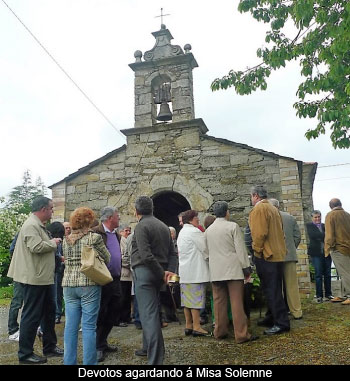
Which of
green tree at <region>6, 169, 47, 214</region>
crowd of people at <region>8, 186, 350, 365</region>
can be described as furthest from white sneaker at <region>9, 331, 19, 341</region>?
green tree at <region>6, 169, 47, 214</region>

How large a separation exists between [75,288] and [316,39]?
527 centimetres

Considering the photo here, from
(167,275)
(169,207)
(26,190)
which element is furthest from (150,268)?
(26,190)

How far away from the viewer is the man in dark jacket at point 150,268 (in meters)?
3.37

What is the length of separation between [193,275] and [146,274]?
51.6 inches

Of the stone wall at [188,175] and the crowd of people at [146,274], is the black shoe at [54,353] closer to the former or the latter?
the crowd of people at [146,274]

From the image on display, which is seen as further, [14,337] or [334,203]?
[334,203]

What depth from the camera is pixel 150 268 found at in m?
3.55

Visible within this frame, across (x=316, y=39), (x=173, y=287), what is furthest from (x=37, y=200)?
(x=316, y=39)

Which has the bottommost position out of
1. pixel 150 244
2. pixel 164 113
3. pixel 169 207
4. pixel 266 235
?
pixel 150 244

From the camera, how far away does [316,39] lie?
19.0 ft

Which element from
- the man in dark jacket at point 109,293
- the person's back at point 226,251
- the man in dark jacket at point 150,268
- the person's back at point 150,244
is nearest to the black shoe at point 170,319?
the man in dark jacket at point 109,293

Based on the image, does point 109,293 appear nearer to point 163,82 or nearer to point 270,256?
point 270,256
